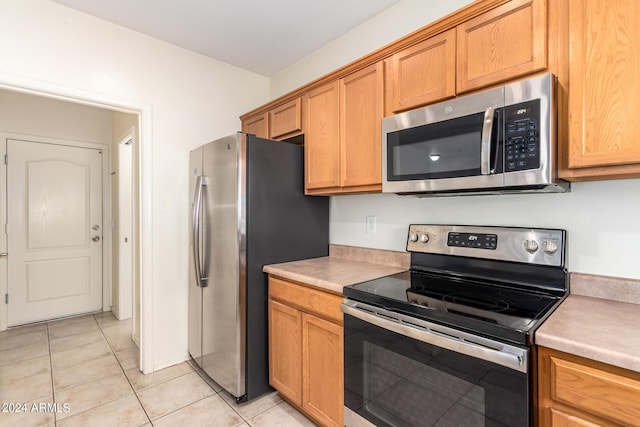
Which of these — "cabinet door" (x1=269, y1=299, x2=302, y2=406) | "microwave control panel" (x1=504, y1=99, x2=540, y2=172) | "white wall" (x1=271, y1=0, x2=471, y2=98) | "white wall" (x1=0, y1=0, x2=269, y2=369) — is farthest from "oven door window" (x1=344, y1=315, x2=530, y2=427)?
"white wall" (x1=271, y1=0, x2=471, y2=98)

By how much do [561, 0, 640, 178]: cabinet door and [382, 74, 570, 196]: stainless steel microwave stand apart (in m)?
0.08

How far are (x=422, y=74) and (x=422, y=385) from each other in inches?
55.5

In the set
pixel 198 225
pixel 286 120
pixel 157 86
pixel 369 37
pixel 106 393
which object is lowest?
pixel 106 393

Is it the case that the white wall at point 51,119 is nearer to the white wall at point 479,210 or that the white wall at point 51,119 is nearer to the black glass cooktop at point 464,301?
the white wall at point 479,210

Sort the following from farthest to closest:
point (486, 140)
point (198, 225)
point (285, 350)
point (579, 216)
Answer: point (198, 225) → point (285, 350) → point (579, 216) → point (486, 140)

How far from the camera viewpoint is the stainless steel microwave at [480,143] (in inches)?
45.8

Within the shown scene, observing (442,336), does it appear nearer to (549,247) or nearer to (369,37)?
(549,247)

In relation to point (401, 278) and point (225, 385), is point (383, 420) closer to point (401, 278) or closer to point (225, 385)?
point (401, 278)

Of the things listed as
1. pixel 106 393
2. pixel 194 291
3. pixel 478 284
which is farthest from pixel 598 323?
pixel 106 393

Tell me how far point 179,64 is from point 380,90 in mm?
1791

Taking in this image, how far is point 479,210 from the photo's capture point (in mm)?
1685

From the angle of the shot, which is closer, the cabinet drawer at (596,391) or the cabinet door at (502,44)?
the cabinet drawer at (596,391)

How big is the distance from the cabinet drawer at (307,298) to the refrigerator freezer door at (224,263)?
0.73 feet

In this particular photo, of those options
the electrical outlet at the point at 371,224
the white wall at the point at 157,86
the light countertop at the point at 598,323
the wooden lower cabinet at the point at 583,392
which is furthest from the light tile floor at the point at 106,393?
the light countertop at the point at 598,323
